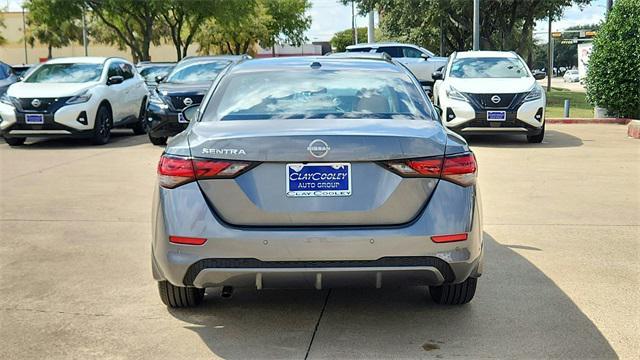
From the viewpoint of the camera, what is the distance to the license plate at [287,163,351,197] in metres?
3.87

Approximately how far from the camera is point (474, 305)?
15.6 feet

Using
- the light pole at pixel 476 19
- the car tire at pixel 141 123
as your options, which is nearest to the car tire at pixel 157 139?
the car tire at pixel 141 123

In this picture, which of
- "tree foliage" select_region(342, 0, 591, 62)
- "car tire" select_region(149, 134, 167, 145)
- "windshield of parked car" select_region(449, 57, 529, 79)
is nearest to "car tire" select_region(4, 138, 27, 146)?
"car tire" select_region(149, 134, 167, 145)

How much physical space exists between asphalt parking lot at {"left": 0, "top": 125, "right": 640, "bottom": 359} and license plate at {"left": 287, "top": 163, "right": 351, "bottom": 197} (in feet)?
2.84

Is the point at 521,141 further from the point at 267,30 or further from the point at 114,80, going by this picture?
the point at 267,30

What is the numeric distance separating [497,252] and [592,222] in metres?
1.61

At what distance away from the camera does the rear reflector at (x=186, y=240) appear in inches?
154

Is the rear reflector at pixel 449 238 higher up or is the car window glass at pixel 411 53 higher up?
the car window glass at pixel 411 53

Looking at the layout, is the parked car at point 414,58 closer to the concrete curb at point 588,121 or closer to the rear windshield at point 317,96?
the concrete curb at point 588,121

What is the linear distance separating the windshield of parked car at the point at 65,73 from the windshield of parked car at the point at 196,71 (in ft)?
4.90

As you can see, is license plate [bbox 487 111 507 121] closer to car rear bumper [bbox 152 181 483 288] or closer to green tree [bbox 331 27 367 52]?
car rear bumper [bbox 152 181 483 288]

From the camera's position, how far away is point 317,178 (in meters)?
3.88

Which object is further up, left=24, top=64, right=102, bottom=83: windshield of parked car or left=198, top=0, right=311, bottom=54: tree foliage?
left=198, top=0, right=311, bottom=54: tree foliage

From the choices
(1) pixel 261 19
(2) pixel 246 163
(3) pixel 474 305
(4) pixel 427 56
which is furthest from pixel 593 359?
(1) pixel 261 19
